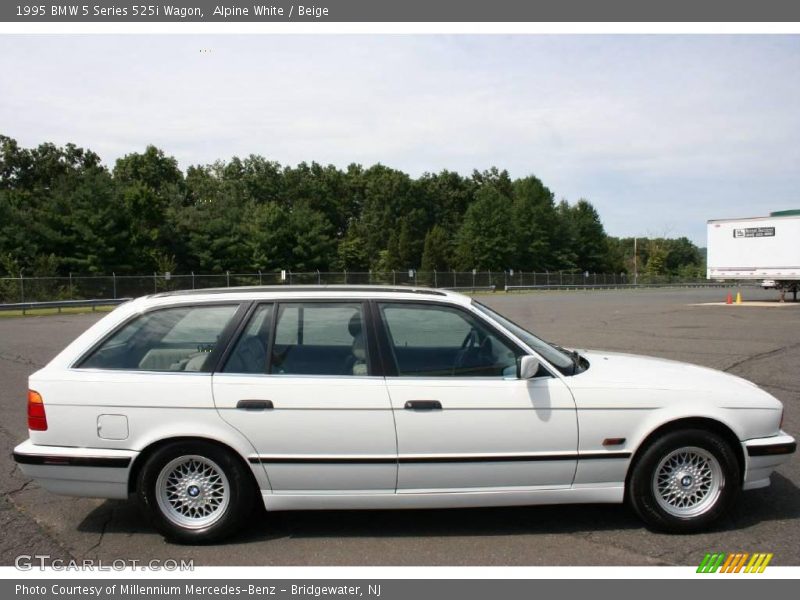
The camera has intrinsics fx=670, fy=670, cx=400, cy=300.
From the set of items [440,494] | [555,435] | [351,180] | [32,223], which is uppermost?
[351,180]

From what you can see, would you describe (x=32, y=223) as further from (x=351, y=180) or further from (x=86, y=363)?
(x=351, y=180)

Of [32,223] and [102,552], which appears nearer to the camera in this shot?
[102,552]

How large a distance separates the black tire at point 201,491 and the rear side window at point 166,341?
55 cm

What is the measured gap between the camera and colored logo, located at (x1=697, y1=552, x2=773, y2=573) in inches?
151

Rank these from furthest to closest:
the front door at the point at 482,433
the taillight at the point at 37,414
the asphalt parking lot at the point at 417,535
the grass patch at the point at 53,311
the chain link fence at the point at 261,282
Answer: the chain link fence at the point at 261,282
the grass patch at the point at 53,311
the taillight at the point at 37,414
the front door at the point at 482,433
the asphalt parking lot at the point at 417,535

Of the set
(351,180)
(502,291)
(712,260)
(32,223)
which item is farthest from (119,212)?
(351,180)

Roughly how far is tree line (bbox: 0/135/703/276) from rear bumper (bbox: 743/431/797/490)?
38.5 metres

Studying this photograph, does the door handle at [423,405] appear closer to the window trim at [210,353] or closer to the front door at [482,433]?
the front door at [482,433]

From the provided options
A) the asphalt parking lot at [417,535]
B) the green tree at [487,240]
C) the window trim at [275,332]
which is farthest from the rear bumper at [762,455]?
the green tree at [487,240]

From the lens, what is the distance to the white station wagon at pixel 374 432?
4148mm

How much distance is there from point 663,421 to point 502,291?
193 ft

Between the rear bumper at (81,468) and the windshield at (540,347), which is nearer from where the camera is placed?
the rear bumper at (81,468)

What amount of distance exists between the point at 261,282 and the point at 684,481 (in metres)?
44.8

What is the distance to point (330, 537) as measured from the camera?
14.3 ft
